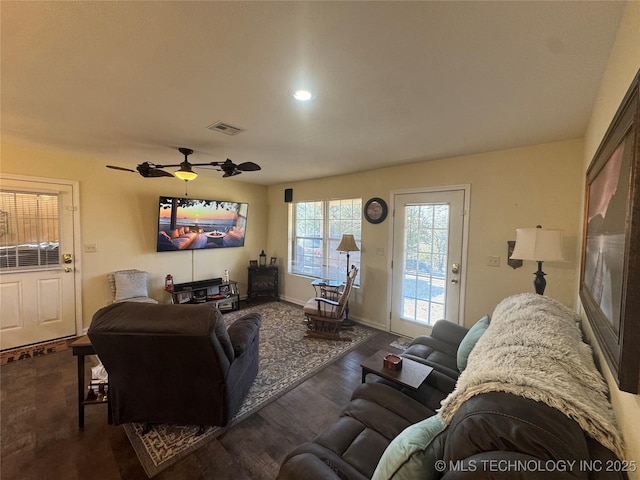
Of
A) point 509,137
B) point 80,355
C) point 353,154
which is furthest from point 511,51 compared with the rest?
point 80,355

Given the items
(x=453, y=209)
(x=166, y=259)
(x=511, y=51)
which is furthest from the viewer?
(x=166, y=259)

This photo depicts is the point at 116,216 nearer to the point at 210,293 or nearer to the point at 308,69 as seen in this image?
the point at 210,293

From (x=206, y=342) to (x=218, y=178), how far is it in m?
3.89

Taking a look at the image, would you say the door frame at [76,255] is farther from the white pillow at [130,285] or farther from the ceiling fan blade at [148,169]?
the ceiling fan blade at [148,169]

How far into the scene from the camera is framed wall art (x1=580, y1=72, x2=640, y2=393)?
27.9 inches

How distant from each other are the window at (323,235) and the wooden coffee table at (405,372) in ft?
7.87

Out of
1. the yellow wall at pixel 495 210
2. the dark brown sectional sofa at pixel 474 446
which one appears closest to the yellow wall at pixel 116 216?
the yellow wall at pixel 495 210

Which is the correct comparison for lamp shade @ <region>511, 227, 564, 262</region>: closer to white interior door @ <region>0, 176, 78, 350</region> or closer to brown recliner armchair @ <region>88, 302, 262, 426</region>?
brown recliner armchair @ <region>88, 302, 262, 426</region>

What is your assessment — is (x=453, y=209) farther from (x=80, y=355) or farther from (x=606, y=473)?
(x=80, y=355)

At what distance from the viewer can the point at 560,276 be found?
262 cm

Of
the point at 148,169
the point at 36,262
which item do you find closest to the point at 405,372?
the point at 148,169

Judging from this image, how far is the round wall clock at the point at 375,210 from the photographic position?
391 cm

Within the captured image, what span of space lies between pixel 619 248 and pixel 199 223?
4.82m

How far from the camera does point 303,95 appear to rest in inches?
70.6
